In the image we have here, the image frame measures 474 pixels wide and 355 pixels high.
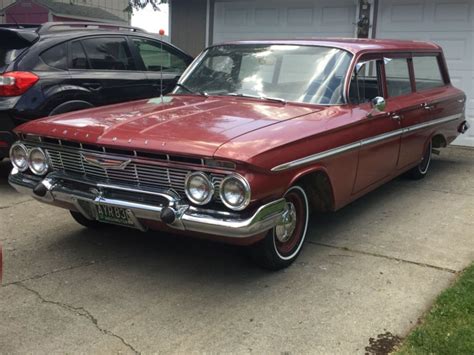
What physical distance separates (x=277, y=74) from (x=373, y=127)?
A: 3.18 feet

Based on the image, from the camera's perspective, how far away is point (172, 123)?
3.89m

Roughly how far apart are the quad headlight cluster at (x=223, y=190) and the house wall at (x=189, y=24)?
8.98 meters

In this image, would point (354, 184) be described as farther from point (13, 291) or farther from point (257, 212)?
point (13, 291)

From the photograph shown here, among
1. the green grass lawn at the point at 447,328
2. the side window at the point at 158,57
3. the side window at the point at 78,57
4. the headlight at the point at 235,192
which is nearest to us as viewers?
the green grass lawn at the point at 447,328

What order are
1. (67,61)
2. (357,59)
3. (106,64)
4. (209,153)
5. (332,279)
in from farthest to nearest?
1. (106,64)
2. (67,61)
3. (357,59)
4. (332,279)
5. (209,153)

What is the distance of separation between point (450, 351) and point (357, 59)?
110 inches

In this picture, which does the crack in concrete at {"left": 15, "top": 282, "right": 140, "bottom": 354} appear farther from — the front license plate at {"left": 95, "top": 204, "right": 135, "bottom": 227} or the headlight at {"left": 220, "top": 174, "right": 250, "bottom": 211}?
the headlight at {"left": 220, "top": 174, "right": 250, "bottom": 211}

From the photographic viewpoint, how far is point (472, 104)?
9.41 metres

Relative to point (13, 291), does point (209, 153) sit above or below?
above

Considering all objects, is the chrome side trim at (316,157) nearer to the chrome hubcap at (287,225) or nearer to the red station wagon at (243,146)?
the red station wagon at (243,146)

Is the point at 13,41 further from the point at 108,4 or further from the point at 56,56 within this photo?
the point at 108,4

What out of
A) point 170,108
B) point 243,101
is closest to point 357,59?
point 243,101

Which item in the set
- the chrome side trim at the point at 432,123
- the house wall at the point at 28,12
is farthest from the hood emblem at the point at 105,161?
A: the house wall at the point at 28,12

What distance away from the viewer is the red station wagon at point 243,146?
135 inches
